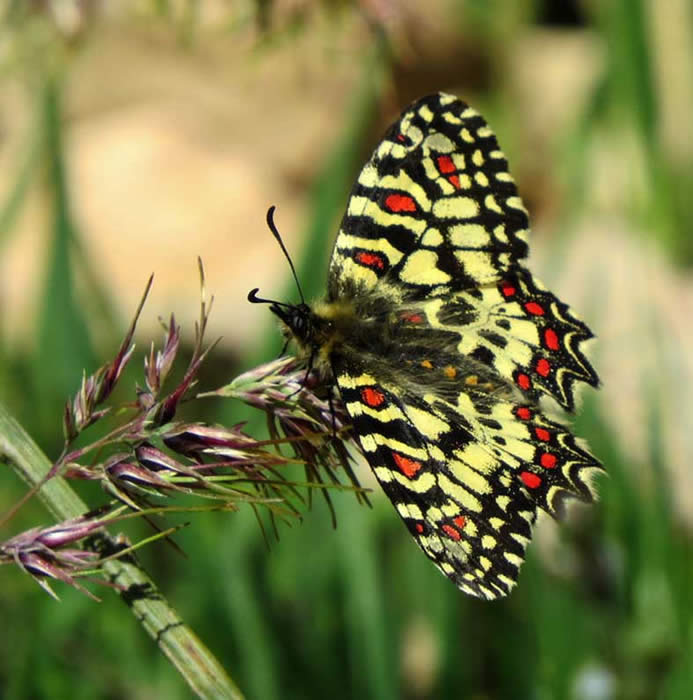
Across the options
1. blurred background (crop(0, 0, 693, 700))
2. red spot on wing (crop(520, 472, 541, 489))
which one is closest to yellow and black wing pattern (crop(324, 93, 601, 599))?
red spot on wing (crop(520, 472, 541, 489))

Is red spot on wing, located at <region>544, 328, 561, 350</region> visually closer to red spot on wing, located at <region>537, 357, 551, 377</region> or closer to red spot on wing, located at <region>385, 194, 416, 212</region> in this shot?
red spot on wing, located at <region>537, 357, 551, 377</region>

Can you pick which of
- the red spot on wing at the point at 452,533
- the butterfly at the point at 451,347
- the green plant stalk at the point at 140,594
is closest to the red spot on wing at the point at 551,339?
the butterfly at the point at 451,347

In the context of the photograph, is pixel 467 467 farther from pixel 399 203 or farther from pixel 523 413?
pixel 399 203

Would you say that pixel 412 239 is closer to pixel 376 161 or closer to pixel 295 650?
pixel 376 161

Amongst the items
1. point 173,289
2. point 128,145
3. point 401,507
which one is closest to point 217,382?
point 173,289

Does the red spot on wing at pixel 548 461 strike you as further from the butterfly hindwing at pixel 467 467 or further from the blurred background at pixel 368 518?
the blurred background at pixel 368 518

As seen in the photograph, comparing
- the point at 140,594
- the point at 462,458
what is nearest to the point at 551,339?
the point at 462,458
